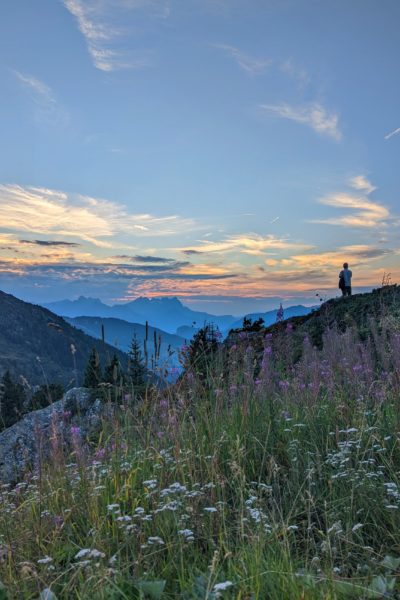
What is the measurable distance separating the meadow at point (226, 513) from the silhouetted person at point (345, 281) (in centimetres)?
1981

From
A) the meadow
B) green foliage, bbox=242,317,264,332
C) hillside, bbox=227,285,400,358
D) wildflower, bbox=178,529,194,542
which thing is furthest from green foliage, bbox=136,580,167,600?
green foliage, bbox=242,317,264,332

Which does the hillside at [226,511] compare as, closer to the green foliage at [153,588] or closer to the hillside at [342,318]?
the green foliage at [153,588]

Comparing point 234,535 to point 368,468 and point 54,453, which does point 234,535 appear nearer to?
point 368,468

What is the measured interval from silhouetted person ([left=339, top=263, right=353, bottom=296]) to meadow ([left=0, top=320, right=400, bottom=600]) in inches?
780

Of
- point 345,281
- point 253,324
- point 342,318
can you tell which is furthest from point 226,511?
point 345,281

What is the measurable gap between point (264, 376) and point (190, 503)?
315 cm

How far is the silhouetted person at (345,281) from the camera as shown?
2545 cm

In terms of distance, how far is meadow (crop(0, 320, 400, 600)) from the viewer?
2748 mm

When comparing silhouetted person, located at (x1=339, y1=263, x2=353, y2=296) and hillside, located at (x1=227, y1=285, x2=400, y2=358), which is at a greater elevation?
silhouetted person, located at (x1=339, y1=263, x2=353, y2=296)

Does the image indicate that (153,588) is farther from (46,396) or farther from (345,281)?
(345,281)

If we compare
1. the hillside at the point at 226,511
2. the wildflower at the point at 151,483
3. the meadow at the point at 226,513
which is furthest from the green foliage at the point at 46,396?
the wildflower at the point at 151,483

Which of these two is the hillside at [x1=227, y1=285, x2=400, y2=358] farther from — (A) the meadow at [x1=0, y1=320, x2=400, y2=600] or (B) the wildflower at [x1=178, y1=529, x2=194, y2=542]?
(B) the wildflower at [x1=178, y1=529, x2=194, y2=542]

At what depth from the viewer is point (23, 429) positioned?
13141mm

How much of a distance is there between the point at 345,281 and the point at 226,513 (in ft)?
75.6
